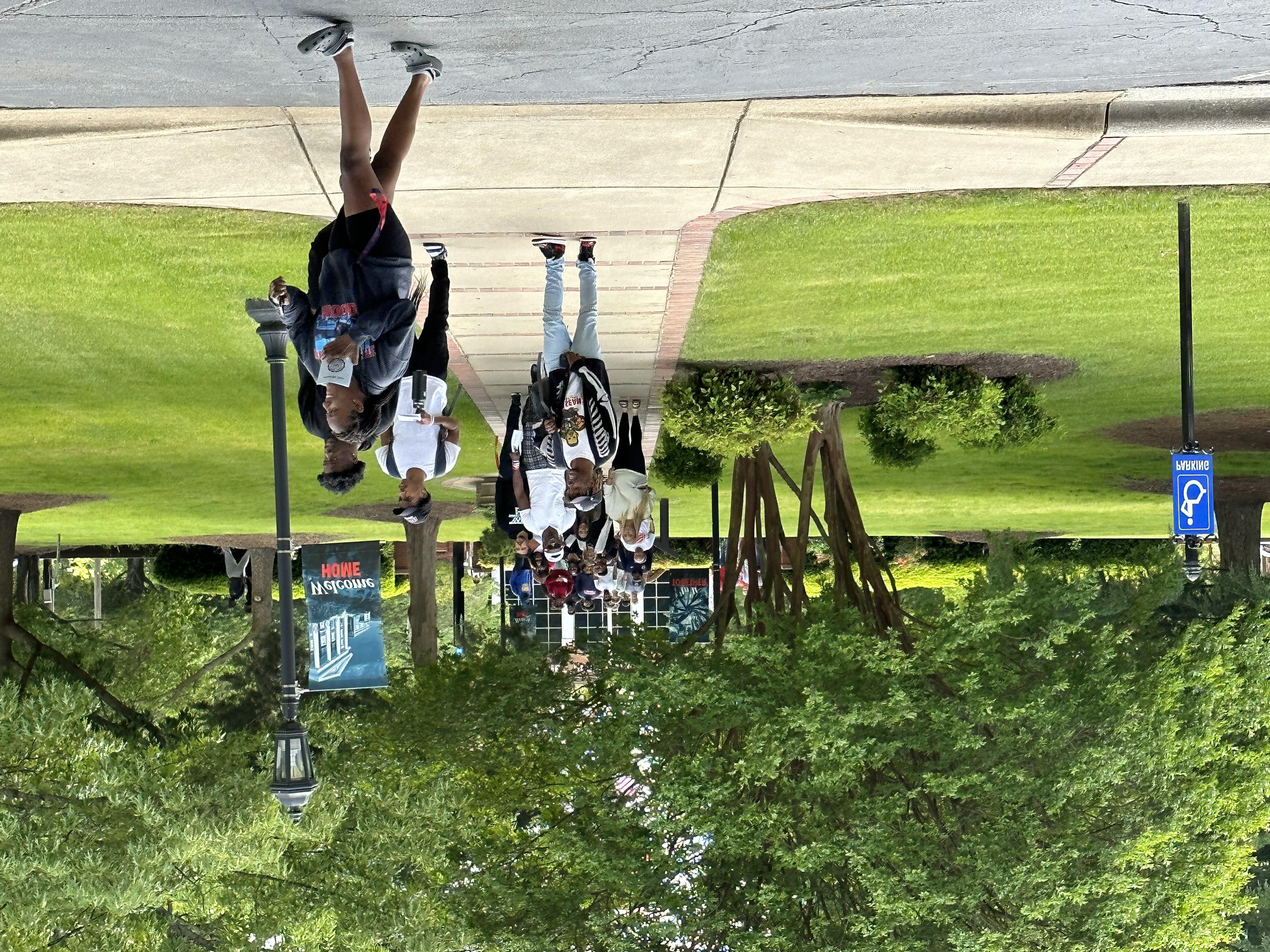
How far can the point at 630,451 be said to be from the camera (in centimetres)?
1555

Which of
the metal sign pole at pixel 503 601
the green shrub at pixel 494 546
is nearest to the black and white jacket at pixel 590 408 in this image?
the metal sign pole at pixel 503 601

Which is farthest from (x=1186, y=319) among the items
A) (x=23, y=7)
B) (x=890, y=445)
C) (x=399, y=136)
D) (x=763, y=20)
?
(x=23, y=7)

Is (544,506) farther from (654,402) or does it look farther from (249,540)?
(249,540)

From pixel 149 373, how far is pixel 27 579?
88.0 feet

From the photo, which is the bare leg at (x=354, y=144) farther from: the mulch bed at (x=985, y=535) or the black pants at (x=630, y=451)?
the mulch bed at (x=985, y=535)

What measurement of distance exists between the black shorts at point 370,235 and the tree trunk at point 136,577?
4008 centimetres

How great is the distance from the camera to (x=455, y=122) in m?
11.5

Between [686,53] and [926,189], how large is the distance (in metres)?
3.88

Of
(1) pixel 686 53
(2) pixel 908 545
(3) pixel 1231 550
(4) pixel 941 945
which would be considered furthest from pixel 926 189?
(2) pixel 908 545

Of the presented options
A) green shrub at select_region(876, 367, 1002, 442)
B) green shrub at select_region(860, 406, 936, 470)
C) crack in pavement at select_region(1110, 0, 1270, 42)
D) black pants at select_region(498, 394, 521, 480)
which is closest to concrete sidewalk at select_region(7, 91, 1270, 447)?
crack in pavement at select_region(1110, 0, 1270, 42)

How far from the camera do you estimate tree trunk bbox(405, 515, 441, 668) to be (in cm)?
2589

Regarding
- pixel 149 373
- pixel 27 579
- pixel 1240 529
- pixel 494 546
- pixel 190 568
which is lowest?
pixel 27 579

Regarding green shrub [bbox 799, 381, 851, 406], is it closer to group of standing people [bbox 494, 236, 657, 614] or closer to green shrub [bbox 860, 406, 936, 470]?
green shrub [bbox 860, 406, 936, 470]

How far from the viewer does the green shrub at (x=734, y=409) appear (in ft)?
51.3
